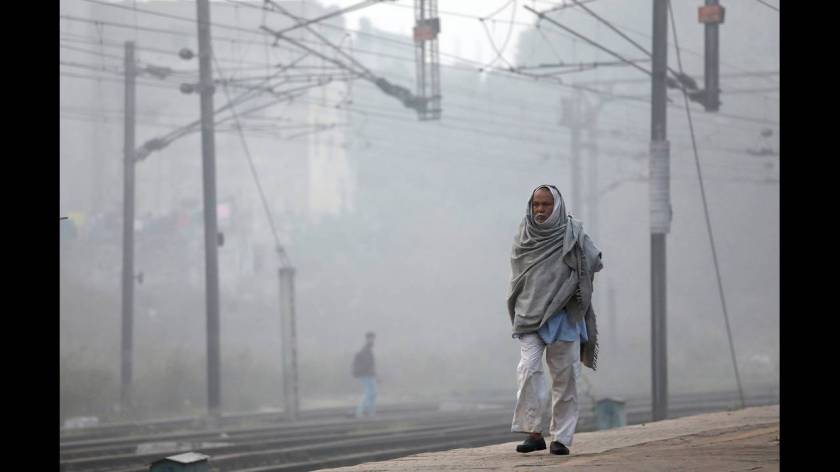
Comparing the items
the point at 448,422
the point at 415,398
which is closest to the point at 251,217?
the point at 415,398

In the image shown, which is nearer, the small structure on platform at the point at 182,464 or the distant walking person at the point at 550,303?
the distant walking person at the point at 550,303

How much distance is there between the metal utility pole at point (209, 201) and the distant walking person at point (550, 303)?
1518cm

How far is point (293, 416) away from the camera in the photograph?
2297 cm

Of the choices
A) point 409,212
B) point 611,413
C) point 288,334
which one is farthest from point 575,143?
point 409,212

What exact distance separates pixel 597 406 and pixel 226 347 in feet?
95.1

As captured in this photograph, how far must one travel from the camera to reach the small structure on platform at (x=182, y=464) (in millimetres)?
8062

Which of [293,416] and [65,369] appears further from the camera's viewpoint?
[65,369]

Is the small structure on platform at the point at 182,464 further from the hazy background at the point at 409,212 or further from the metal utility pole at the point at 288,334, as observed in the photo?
the hazy background at the point at 409,212

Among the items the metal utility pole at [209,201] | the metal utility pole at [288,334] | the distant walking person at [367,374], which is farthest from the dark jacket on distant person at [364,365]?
the metal utility pole at [209,201]

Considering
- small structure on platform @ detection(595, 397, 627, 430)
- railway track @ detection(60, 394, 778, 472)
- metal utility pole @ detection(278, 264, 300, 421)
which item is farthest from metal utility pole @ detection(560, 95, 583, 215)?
small structure on platform @ detection(595, 397, 627, 430)

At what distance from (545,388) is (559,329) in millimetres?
371
